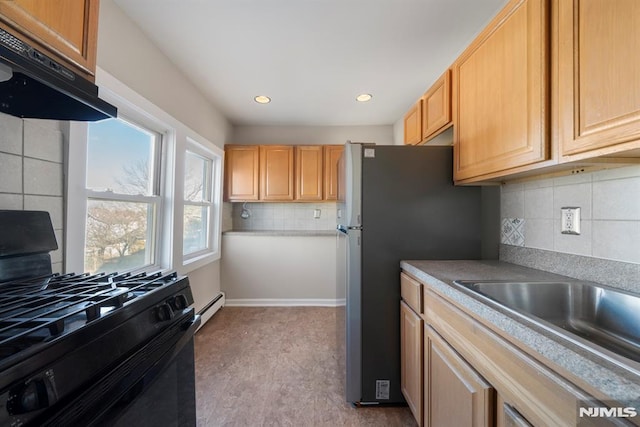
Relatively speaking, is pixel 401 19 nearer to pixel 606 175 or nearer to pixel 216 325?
pixel 606 175

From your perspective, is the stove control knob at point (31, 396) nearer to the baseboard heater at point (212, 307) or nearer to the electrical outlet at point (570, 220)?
the electrical outlet at point (570, 220)

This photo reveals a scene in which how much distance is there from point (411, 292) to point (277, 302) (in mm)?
2285

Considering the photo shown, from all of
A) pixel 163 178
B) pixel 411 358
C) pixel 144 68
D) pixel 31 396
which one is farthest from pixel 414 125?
pixel 31 396

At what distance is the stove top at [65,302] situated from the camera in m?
0.52

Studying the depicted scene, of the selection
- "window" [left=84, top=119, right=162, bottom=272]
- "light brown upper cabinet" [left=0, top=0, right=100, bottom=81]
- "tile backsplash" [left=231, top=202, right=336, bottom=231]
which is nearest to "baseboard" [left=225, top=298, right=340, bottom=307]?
"tile backsplash" [left=231, top=202, right=336, bottom=231]

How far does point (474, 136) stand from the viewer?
134cm

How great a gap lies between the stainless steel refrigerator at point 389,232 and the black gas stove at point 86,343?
3.00ft

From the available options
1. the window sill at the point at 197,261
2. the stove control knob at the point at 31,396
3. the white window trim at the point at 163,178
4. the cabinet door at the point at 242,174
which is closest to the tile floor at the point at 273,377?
the window sill at the point at 197,261

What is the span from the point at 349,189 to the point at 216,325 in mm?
2153

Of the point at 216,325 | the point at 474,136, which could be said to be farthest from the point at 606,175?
the point at 216,325

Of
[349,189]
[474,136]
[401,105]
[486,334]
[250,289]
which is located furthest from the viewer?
[250,289]

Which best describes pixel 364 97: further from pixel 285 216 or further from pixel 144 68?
pixel 144 68

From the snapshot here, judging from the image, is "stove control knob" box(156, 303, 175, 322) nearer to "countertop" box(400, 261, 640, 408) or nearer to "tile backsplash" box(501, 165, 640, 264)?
"countertop" box(400, 261, 640, 408)

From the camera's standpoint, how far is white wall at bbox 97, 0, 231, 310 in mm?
1462
